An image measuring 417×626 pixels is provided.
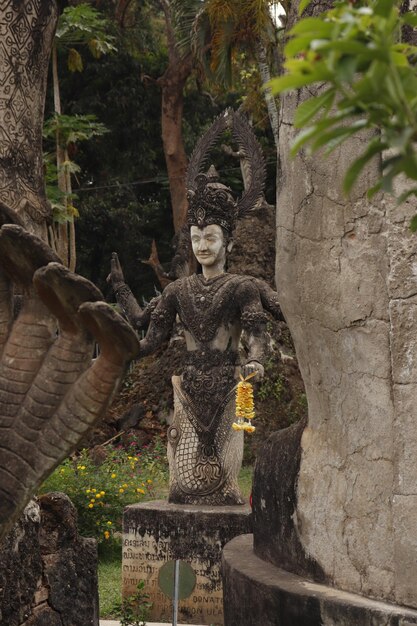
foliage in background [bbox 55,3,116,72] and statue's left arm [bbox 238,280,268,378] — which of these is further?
foliage in background [bbox 55,3,116,72]

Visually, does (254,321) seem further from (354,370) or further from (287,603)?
(287,603)

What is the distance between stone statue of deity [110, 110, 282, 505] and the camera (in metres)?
7.41

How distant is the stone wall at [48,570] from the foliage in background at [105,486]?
4191mm

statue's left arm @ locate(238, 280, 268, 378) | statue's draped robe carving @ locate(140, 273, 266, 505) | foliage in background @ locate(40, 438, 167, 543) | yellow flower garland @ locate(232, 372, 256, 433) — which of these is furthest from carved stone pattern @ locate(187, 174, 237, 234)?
foliage in background @ locate(40, 438, 167, 543)

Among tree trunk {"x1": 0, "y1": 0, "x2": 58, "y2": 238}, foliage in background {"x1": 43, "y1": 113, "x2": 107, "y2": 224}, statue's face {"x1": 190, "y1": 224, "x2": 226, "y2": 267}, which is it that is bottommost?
statue's face {"x1": 190, "y1": 224, "x2": 226, "y2": 267}

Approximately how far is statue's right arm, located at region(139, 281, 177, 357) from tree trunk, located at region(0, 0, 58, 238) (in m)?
1.03

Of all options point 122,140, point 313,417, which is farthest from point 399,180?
point 122,140

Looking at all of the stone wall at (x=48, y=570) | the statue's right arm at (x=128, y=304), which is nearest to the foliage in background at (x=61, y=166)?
the statue's right arm at (x=128, y=304)

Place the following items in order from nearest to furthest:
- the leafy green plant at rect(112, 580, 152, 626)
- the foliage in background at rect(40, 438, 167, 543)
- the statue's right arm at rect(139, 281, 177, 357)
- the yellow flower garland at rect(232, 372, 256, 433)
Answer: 1. the yellow flower garland at rect(232, 372, 256, 433)
2. the leafy green plant at rect(112, 580, 152, 626)
3. the statue's right arm at rect(139, 281, 177, 357)
4. the foliage in background at rect(40, 438, 167, 543)

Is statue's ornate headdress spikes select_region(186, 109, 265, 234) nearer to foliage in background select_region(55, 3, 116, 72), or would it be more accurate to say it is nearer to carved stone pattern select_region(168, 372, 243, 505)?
carved stone pattern select_region(168, 372, 243, 505)

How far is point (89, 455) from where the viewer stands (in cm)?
1167

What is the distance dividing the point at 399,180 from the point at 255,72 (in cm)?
1634

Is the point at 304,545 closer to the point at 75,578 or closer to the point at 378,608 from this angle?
the point at 378,608

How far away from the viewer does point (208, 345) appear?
7469 millimetres
